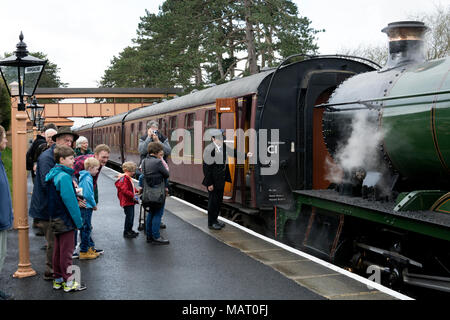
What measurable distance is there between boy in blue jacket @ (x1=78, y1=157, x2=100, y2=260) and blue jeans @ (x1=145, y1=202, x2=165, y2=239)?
1.02 m

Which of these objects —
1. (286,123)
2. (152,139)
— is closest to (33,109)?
(152,139)

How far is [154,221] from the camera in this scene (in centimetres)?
727

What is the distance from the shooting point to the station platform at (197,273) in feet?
15.8

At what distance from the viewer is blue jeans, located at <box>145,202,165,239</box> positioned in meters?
7.21

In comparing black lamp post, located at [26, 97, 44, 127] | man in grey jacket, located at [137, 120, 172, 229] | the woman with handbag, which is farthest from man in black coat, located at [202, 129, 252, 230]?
black lamp post, located at [26, 97, 44, 127]

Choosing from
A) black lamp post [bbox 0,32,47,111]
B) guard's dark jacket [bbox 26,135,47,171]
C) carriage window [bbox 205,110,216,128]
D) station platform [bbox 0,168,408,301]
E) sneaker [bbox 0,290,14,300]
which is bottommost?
station platform [bbox 0,168,408,301]

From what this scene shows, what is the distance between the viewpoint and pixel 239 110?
28.2ft

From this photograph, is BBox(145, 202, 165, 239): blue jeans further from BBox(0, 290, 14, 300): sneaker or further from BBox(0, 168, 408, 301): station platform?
BBox(0, 290, 14, 300): sneaker

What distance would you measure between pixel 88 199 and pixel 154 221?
5.02 feet

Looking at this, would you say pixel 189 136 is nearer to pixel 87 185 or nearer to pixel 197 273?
pixel 87 185

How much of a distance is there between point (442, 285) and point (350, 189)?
1.84m

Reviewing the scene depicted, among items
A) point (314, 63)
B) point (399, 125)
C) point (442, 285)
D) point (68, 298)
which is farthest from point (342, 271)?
point (314, 63)

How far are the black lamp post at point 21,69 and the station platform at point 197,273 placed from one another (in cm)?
220

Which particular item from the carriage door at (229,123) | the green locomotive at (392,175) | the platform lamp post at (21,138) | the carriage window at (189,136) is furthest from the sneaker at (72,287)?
the carriage window at (189,136)
